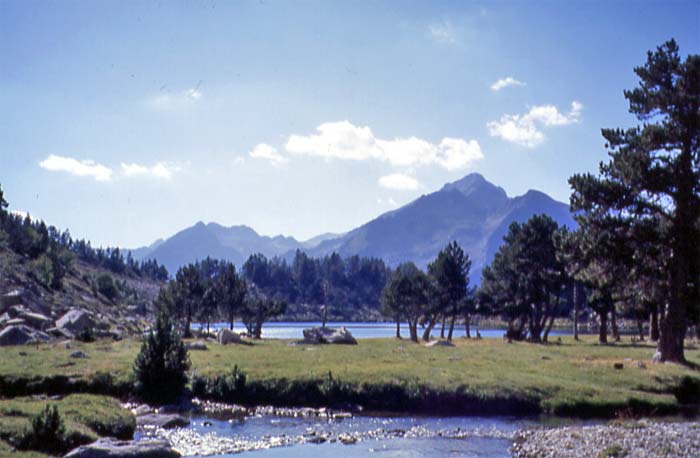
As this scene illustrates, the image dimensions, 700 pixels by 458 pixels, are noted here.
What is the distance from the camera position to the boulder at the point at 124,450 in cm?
2370

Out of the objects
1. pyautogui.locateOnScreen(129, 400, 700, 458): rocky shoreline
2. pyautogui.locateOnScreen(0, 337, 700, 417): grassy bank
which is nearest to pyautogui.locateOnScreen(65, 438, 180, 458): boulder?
pyautogui.locateOnScreen(129, 400, 700, 458): rocky shoreline

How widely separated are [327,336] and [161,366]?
157 ft

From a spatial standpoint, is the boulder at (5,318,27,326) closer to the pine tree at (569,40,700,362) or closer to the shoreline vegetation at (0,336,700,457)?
the shoreline vegetation at (0,336,700,457)

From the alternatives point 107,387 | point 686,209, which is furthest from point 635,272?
point 107,387

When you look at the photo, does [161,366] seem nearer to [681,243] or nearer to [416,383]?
[416,383]

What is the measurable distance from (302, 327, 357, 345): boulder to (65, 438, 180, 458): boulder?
194 ft

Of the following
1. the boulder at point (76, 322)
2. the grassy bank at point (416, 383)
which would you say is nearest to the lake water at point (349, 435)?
the grassy bank at point (416, 383)

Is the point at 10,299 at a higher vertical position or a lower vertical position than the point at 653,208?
lower

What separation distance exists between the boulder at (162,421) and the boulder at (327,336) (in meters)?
51.6

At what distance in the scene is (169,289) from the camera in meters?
102

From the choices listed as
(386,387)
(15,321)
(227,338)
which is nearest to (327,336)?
(227,338)

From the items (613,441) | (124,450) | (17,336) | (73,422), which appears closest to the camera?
(124,450)

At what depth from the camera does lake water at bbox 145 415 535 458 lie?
90.2 ft

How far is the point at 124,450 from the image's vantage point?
79.4ft
